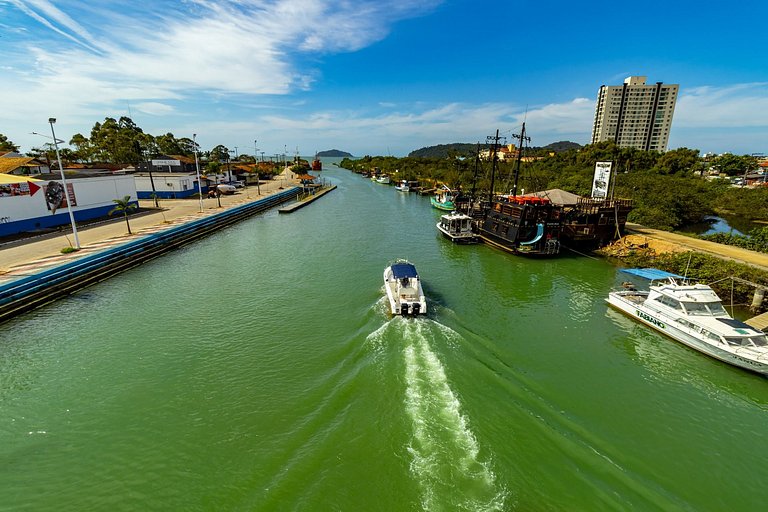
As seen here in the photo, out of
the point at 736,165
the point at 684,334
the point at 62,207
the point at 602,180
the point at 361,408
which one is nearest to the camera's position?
the point at 361,408

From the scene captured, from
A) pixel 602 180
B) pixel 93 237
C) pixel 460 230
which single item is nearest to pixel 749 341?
pixel 602 180

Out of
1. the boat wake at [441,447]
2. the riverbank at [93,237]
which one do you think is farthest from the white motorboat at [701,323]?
the riverbank at [93,237]

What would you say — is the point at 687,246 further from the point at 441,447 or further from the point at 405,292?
the point at 441,447

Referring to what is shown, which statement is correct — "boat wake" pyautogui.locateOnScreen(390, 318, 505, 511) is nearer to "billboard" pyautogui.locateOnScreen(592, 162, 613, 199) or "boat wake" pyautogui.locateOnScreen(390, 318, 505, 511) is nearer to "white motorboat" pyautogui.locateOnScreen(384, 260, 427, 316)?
"white motorboat" pyautogui.locateOnScreen(384, 260, 427, 316)

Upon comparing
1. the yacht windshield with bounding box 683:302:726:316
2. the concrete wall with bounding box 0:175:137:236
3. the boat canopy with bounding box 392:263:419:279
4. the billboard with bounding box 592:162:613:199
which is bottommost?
the yacht windshield with bounding box 683:302:726:316

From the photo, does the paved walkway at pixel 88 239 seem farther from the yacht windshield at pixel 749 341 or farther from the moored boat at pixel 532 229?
the yacht windshield at pixel 749 341

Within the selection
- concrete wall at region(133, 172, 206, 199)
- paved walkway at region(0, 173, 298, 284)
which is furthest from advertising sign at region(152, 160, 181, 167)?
paved walkway at region(0, 173, 298, 284)
